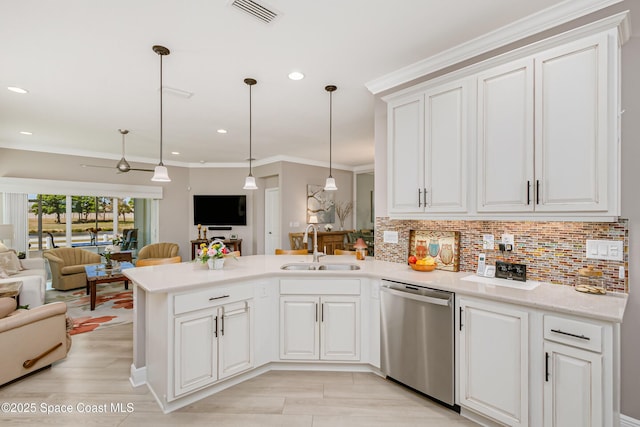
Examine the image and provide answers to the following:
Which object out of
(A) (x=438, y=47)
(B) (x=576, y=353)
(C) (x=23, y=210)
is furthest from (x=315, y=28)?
(C) (x=23, y=210)

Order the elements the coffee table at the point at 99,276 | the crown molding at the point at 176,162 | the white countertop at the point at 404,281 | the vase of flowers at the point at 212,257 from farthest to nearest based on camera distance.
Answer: the crown molding at the point at 176,162, the coffee table at the point at 99,276, the vase of flowers at the point at 212,257, the white countertop at the point at 404,281

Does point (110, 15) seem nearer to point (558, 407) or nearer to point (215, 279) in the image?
point (215, 279)

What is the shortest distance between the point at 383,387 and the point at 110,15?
344 centimetres

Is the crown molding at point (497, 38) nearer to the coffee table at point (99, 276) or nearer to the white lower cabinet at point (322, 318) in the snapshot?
the white lower cabinet at point (322, 318)

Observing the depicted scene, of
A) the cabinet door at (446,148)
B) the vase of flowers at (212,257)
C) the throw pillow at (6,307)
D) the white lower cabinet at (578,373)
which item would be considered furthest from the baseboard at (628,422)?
the throw pillow at (6,307)

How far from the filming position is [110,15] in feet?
6.97

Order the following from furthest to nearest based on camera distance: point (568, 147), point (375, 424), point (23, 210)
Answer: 1. point (23, 210)
2. point (375, 424)
3. point (568, 147)

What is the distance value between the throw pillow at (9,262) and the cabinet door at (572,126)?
6696mm

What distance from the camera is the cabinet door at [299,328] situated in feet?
9.06

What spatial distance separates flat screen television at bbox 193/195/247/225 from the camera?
306 inches

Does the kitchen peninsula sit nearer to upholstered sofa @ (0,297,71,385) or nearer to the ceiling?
upholstered sofa @ (0,297,71,385)

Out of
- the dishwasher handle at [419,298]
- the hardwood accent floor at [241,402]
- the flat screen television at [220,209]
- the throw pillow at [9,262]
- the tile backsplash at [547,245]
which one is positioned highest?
the flat screen television at [220,209]

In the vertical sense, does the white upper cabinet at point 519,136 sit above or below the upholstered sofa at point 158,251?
above

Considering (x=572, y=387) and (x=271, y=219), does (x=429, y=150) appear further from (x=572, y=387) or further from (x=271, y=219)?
(x=271, y=219)
